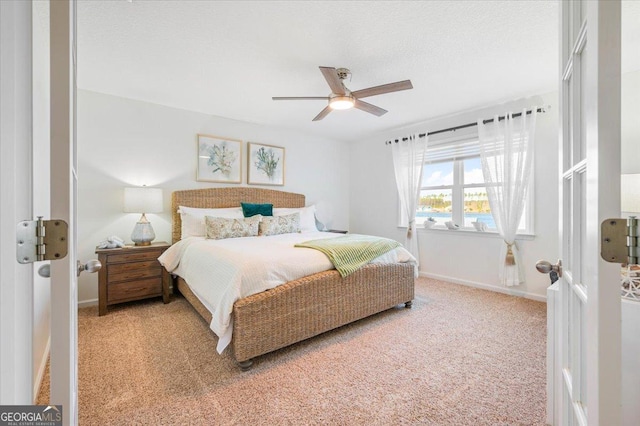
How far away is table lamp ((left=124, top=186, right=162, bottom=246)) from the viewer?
9.63ft

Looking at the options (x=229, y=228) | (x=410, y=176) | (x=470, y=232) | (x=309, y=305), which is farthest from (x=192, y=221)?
(x=470, y=232)

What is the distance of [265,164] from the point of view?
168 inches

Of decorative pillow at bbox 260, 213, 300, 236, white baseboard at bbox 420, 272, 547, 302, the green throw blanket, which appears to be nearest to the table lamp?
decorative pillow at bbox 260, 213, 300, 236

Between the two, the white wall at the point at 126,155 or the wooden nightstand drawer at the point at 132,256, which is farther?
the white wall at the point at 126,155

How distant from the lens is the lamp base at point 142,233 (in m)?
3.02

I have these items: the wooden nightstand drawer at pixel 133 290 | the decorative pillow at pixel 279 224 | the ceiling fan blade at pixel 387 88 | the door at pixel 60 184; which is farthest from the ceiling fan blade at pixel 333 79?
the wooden nightstand drawer at pixel 133 290

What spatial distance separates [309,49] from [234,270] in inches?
72.5

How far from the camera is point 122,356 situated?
1931mm

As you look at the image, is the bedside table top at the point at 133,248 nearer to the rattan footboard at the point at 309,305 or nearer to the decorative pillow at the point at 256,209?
the rattan footboard at the point at 309,305

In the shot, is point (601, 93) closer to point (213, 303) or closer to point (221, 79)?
point (213, 303)

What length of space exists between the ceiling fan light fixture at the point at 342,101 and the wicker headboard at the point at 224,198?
2.05 meters

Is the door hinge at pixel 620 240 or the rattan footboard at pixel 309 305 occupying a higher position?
the door hinge at pixel 620 240

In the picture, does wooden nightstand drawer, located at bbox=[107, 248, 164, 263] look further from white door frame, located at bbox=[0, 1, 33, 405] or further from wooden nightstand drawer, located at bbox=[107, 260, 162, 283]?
white door frame, located at bbox=[0, 1, 33, 405]

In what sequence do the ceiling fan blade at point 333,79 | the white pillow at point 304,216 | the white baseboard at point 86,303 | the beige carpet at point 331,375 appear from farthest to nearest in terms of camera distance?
→ the white pillow at point 304,216 → the white baseboard at point 86,303 → the ceiling fan blade at point 333,79 → the beige carpet at point 331,375
